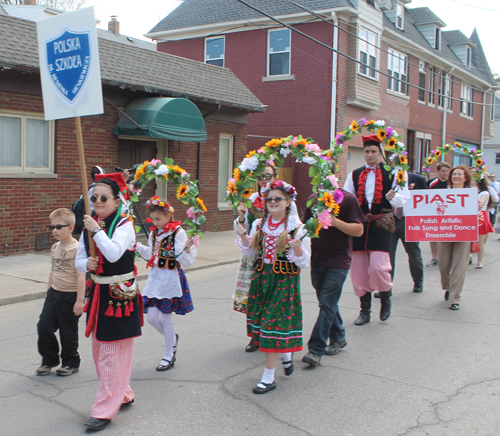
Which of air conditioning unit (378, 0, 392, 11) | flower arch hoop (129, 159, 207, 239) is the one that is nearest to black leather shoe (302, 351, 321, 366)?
flower arch hoop (129, 159, 207, 239)

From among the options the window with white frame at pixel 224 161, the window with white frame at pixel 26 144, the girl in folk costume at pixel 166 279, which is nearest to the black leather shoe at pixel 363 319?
the girl in folk costume at pixel 166 279

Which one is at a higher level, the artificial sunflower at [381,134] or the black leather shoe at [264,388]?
the artificial sunflower at [381,134]

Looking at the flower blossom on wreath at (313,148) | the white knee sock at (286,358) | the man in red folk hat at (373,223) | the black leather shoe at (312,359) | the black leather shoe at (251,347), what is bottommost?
the black leather shoe at (251,347)

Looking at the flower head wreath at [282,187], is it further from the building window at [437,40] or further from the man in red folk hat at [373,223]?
the building window at [437,40]

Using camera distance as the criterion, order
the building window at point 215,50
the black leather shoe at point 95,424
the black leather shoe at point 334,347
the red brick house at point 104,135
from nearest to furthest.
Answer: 1. the black leather shoe at point 95,424
2. the black leather shoe at point 334,347
3. the red brick house at point 104,135
4. the building window at point 215,50

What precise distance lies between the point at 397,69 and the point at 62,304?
21250 millimetres

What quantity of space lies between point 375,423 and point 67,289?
2656 mm

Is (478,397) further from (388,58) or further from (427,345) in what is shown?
(388,58)

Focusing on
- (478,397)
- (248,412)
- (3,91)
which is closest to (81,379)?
(248,412)

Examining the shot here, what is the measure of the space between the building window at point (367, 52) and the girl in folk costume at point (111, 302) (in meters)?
17.6

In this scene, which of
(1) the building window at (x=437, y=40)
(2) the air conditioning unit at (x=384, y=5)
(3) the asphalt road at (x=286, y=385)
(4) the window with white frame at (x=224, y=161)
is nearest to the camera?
(3) the asphalt road at (x=286, y=385)

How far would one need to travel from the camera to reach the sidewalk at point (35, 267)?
7.61 metres

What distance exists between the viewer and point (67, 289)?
462 cm

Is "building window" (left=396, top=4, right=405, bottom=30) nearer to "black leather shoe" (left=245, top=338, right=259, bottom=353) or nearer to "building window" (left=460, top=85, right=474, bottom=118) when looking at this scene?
"building window" (left=460, top=85, right=474, bottom=118)
